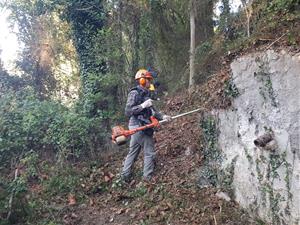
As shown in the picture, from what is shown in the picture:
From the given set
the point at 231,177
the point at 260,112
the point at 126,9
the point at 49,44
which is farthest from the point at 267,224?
the point at 49,44

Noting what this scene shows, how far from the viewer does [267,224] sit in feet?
18.4

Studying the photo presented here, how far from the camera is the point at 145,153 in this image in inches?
318

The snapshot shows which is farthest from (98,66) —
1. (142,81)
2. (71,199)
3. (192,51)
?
(71,199)

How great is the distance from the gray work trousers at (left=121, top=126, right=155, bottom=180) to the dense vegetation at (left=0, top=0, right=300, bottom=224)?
1.42 metres

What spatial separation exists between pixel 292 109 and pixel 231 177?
202 centimetres

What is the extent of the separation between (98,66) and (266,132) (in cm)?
735

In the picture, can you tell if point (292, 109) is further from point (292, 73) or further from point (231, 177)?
point (231, 177)

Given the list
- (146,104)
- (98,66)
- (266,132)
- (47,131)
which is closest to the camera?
(266,132)

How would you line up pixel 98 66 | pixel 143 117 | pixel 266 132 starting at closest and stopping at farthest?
pixel 266 132
pixel 143 117
pixel 98 66

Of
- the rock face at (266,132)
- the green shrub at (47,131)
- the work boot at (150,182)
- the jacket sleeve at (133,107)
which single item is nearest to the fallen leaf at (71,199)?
the work boot at (150,182)

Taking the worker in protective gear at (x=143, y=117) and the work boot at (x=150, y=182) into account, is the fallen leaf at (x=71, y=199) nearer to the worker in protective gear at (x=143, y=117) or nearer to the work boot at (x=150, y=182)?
the worker in protective gear at (x=143, y=117)

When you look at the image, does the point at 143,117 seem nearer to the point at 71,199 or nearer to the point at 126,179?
the point at 126,179

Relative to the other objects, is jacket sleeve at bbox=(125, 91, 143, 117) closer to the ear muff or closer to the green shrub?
the ear muff

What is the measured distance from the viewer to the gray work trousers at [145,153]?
805cm
